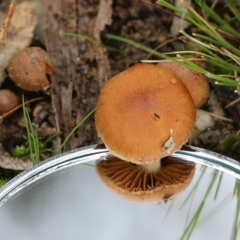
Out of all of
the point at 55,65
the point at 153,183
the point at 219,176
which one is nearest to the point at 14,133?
the point at 55,65

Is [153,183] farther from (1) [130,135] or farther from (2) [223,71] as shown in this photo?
(2) [223,71]

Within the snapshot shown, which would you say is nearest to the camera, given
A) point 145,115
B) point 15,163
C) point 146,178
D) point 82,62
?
point 145,115

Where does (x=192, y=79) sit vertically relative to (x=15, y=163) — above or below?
above

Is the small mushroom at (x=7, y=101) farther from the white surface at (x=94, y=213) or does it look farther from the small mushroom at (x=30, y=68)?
the white surface at (x=94, y=213)

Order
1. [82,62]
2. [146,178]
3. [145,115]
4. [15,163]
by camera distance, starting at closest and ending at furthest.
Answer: [145,115] < [146,178] < [15,163] < [82,62]

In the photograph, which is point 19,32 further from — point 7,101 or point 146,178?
point 146,178

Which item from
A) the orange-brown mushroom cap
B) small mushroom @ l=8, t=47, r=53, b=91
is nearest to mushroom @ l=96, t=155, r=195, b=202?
the orange-brown mushroom cap

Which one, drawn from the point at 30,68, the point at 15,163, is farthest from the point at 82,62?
the point at 15,163
